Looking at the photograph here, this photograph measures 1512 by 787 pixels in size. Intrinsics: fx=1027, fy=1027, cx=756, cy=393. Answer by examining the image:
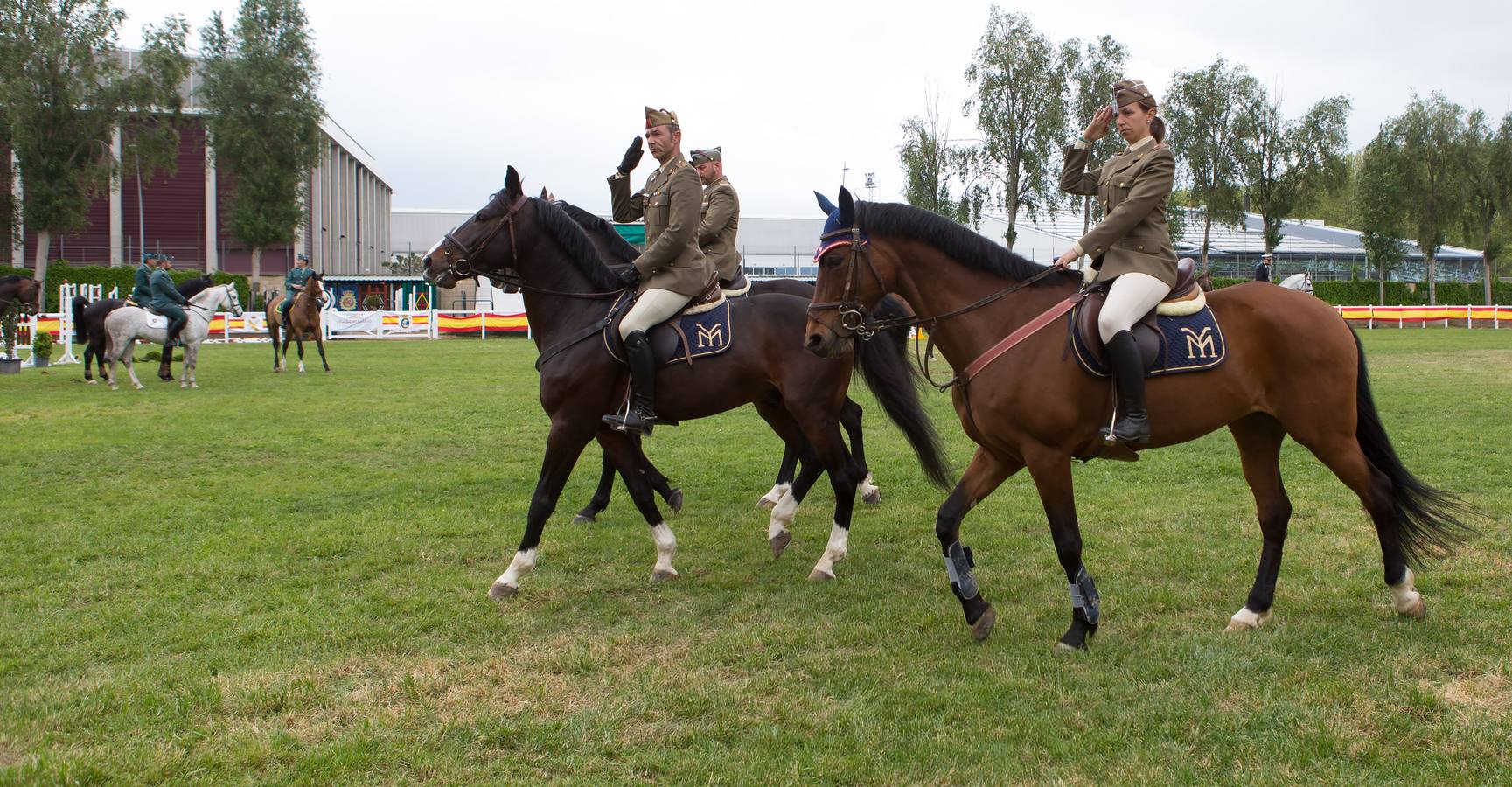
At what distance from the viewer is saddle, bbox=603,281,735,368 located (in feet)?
23.1

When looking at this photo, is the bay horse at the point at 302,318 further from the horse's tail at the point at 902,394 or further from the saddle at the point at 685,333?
the saddle at the point at 685,333

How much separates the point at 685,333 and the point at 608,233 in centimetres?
138

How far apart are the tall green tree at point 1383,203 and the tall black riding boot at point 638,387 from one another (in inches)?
2338

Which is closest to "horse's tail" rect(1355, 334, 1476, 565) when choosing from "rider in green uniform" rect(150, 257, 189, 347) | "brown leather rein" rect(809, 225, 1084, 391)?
"brown leather rein" rect(809, 225, 1084, 391)

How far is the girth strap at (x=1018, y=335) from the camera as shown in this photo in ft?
18.2

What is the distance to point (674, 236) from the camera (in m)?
7.02

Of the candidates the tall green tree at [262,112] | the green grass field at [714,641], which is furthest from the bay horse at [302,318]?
the tall green tree at [262,112]

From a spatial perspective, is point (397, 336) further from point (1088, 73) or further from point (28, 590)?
point (1088, 73)

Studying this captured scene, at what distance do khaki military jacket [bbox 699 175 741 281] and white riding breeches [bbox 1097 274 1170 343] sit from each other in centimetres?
301

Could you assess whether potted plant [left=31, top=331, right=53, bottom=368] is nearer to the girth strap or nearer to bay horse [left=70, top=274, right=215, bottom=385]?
bay horse [left=70, top=274, right=215, bottom=385]

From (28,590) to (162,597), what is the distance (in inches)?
37.3

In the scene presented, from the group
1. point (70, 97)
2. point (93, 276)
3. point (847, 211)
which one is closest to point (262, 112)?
point (70, 97)

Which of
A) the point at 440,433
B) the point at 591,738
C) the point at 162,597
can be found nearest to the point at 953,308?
the point at 591,738

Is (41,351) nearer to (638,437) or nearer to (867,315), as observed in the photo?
(638,437)
